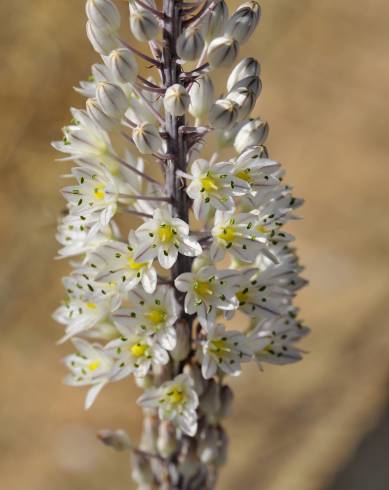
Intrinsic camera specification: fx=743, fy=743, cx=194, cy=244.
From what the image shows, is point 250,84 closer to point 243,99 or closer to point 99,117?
point 243,99

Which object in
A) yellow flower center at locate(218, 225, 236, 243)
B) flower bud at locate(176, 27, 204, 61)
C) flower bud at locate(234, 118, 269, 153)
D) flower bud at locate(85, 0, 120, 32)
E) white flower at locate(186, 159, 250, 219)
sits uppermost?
flower bud at locate(85, 0, 120, 32)

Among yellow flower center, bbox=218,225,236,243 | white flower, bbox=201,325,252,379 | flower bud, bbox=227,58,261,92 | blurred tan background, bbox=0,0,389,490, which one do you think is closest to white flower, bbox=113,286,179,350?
white flower, bbox=201,325,252,379

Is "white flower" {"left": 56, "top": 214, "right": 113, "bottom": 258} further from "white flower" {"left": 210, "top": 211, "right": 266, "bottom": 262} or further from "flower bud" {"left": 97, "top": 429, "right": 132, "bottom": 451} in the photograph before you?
"flower bud" {"left": 97, "top": 429, "right": 132, "bottom": 451}

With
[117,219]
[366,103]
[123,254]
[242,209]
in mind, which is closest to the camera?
[123,254]

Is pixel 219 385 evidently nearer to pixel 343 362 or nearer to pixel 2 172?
pixel 343 362

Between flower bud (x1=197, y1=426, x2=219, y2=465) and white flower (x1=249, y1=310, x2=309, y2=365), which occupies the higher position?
white flower (x1=249, y1=310, x2=309, y2=365)

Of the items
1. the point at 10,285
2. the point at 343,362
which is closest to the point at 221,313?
the point at 343,362

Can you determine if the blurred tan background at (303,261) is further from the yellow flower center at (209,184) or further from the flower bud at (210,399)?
the yellow flower center at (209,184)
